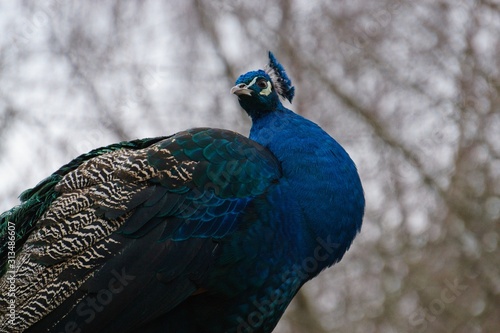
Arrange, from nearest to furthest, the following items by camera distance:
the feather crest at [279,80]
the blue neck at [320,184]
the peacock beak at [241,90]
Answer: the blue neck at [320,184] → the peacock beak at [241,90] → the feather crest at [279,80]

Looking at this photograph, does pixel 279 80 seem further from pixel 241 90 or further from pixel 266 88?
pixel 241 90

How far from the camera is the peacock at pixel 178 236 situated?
3.74m

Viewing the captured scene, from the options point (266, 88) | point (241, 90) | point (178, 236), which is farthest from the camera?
point (266, 88)

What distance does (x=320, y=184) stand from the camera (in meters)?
4.12

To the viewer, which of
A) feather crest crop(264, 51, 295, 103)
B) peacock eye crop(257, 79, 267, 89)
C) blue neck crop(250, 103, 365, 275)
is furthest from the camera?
feather crest crop(264, 51, 295, 103)

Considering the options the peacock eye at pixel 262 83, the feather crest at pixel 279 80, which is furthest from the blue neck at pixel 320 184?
the feather crest at pixel 279 80

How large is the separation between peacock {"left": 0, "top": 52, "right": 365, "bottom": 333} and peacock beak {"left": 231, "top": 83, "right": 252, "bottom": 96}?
56 cm

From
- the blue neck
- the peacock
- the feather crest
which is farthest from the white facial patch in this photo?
the peacock

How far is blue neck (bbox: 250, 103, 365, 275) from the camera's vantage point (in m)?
4.07

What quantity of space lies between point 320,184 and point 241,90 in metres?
0.94

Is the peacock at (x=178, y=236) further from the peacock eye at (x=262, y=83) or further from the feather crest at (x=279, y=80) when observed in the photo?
the feather crest at (x=279, y=80)

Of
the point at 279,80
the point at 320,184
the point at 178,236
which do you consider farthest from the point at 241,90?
the point at 178,236

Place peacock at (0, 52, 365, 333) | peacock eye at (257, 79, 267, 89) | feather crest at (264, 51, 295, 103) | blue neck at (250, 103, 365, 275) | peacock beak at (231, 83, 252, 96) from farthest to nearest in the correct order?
feather crest at (264, 51, 295, 103) < peacock eye at (257, 79, 267, 89) < peacock beak at (231, 83, 252, 96) < blue neck at (250, 103, 365, 275) < peacock at (0, 52, 365, 333)

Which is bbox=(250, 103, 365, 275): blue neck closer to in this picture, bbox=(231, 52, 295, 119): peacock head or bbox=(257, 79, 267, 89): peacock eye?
bbox=(231, 52, 295, 119): peacock head
